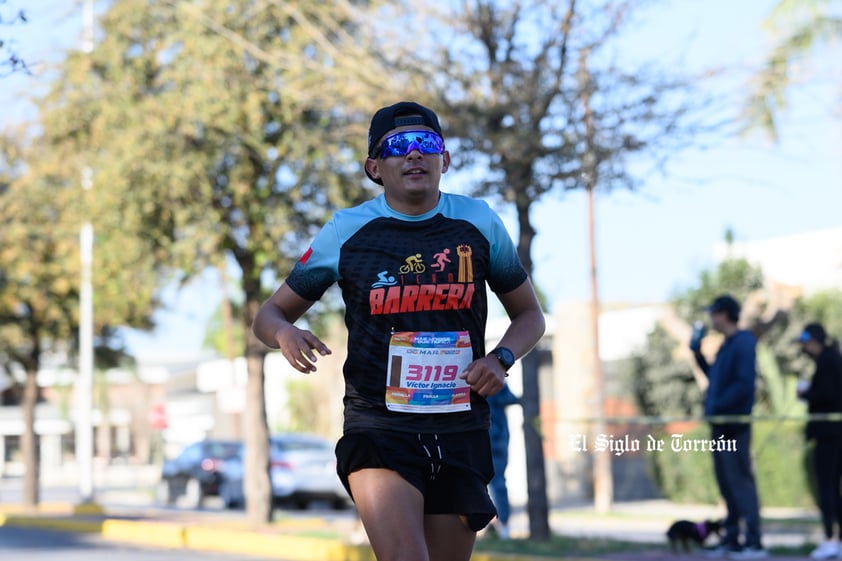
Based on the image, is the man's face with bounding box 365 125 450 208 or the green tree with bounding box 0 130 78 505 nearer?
the man's face with bounding box 365 125 450 208

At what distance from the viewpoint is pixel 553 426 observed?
24438mm

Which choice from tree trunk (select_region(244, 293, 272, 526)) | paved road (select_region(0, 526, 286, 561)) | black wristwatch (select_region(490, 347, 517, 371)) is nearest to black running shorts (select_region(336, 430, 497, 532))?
black wristwatch (select_region(490, 347, 517, 371))

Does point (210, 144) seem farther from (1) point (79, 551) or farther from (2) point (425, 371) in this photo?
(2) point (425, 371)

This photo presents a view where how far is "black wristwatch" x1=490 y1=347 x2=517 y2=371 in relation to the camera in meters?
4.26

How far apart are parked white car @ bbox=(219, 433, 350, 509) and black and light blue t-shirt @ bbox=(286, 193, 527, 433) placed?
2076cm

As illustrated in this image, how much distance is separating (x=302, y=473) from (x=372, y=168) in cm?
2132

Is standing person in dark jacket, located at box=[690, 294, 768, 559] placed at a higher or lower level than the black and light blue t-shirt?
lower

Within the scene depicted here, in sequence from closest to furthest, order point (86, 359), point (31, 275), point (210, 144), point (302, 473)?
point (210, 144) → point (31, 275) → point (86, 359) → point (302, 473)

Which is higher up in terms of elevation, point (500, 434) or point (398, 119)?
point (398, 119)

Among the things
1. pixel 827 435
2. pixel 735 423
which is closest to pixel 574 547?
pixel 735 423

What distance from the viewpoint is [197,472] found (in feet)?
91.3

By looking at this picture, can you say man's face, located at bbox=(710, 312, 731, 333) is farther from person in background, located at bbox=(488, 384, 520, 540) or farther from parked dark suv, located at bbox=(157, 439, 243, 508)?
parked dark suv, located at bbox=(157, 439, 243, 508)

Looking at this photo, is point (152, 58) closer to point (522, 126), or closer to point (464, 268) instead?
point (522, 126)

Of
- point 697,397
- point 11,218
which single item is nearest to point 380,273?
point 11,218
